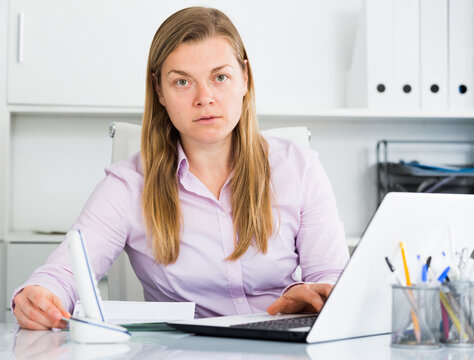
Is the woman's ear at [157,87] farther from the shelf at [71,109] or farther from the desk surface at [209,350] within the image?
the shelf at [71,109]

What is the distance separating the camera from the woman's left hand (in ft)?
3.57

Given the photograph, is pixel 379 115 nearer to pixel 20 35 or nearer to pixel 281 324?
pixel 20 35

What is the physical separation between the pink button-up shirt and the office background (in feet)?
2.69

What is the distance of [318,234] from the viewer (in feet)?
4.94

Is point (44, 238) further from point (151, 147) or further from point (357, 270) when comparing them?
point (357, 270)

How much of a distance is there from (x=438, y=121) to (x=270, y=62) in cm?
67

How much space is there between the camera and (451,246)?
94 centimetres

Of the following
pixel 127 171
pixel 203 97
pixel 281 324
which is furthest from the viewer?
pixel 127 171

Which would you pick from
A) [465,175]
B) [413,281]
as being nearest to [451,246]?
[413,281]

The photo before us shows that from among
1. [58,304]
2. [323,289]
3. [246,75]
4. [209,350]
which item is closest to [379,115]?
[246,75]

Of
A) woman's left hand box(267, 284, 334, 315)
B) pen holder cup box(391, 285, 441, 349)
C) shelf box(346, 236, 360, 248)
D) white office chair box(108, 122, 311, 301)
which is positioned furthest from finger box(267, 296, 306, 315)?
shelf box(346, 236, 360, 248)

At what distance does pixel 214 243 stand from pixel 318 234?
23 centimetres

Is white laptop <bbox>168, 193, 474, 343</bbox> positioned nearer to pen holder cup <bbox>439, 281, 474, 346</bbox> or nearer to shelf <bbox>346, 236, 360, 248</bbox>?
pen holder cup <bbox>439, 281, 474, 346</bbox>

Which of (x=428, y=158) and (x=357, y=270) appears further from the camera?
(x=428, y=158)
